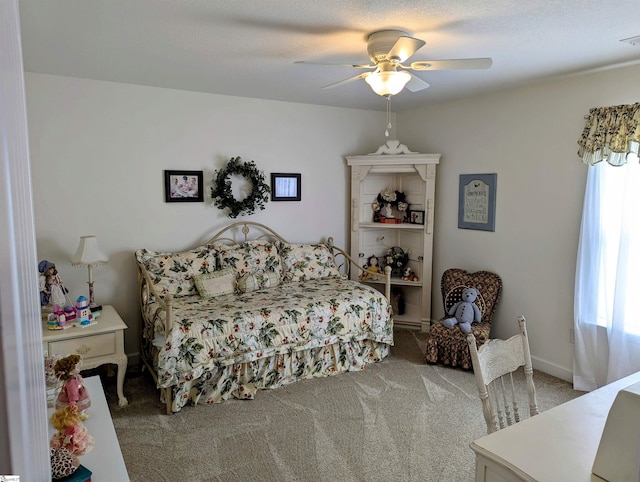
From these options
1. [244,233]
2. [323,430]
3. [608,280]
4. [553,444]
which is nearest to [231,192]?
[244,233]

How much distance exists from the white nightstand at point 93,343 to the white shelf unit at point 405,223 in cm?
258

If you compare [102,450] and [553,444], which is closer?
[553,444]

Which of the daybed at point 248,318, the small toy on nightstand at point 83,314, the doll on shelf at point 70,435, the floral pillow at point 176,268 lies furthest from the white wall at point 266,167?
the doll on shelf at point 70,435

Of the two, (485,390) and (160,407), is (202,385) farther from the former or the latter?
(485,390)

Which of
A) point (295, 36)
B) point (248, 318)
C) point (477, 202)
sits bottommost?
point (248, 318)

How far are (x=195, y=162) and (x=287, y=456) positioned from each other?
267 cm

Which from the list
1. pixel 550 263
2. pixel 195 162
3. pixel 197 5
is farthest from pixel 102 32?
pixel 550 263

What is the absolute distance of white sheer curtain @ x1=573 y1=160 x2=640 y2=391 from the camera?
3121 millimetres

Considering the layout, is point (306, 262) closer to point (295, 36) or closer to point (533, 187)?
point (533, 187)

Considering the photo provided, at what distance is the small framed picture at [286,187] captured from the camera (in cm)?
450

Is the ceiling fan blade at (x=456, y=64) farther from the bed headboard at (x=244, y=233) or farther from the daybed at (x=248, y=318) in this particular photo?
the bed headboard at (x=244, y=233)

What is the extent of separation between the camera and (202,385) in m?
3.18

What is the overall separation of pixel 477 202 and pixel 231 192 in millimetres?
2386

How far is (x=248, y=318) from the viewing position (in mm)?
3312
